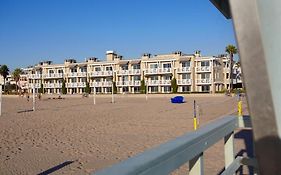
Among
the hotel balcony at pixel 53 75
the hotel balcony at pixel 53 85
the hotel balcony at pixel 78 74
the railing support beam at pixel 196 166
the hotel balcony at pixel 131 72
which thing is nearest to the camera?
the railing support beam at pixel 196 166

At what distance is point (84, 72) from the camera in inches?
3873

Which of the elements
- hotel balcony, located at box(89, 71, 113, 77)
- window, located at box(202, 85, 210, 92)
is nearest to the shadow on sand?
window, located at box(202, 85, 210, 92)

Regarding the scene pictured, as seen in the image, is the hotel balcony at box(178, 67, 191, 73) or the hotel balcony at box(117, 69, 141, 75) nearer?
the hotel balcony at box(178, 67, 191, 73)

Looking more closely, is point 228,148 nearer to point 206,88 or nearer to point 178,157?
point 178,157

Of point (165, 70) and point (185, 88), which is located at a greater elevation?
point (165, 70)

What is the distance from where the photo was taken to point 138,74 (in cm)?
8856

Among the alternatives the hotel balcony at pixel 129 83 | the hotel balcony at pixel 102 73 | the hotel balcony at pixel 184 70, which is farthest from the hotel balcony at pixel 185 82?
the hotel balcony at pixel 102 73

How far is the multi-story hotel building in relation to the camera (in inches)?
3164

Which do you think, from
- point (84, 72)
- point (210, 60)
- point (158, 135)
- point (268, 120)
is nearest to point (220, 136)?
point (268, 120)

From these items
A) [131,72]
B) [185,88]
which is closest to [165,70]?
[185,88]

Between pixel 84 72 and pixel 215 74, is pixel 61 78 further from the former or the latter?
pixel 215 74

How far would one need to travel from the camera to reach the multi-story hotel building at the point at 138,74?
80375 millimetres

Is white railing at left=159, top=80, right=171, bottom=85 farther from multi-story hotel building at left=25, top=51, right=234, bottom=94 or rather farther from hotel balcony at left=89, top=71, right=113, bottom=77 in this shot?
hotel balcony at left=89, top=71, right=113, bottom=77

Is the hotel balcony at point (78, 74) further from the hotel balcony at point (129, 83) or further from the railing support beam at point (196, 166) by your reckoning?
the railing support beam at point (196, 166)
